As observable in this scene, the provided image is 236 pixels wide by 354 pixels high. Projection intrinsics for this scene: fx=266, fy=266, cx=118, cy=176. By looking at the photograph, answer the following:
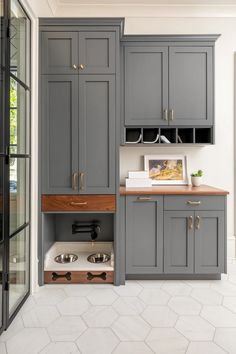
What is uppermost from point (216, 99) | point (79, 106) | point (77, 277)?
point (216, 99)

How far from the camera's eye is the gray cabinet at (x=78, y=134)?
2.54 m

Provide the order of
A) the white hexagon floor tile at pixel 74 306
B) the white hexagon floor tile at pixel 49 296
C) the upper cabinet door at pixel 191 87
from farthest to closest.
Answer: the upper cabinet door at pixel 191 87, the white hexagon floor tile at pixel 49 296, the white hexagon floor tile at pixel 74 306

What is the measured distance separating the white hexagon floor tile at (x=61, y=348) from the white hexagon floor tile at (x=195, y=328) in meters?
0.75

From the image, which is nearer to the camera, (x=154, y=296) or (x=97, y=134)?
(x=154, y=296)

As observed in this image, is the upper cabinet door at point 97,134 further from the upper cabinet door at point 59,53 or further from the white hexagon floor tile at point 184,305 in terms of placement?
the white hexagon floor tile at point 184,305

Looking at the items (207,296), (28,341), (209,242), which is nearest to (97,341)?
(28,341)

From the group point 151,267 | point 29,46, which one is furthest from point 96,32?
point 151,267

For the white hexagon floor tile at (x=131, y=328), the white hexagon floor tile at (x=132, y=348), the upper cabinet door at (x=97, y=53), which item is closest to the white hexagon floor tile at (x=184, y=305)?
the white hexagon floor tile at (x=131, y=328)

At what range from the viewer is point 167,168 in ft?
10.5

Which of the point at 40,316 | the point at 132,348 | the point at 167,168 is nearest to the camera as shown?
the point at 132,348

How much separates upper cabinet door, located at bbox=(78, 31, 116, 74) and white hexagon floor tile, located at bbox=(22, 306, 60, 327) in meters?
2.13

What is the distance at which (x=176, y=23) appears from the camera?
3258 mm

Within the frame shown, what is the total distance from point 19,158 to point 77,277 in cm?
129

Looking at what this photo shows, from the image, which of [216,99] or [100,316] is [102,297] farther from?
[216,99]
